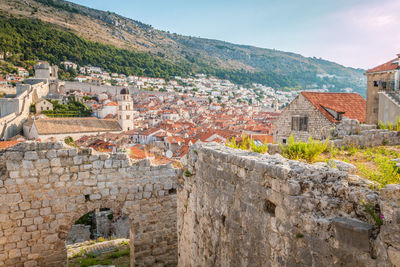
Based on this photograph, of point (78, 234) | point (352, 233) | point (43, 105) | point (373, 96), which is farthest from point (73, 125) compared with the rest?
point (352, 233)

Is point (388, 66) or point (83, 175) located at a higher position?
point (388, 66)

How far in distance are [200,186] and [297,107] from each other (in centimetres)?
1129

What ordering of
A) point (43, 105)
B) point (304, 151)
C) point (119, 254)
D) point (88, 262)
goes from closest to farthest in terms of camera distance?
point (304, 151), point (88, 262), point (119, 254), point (43, 105)

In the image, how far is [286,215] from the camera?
289 cm

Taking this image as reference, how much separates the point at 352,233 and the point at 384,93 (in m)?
12.1

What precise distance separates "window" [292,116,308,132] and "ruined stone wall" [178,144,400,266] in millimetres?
10814

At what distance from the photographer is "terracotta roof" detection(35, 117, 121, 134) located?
5181 centimetres

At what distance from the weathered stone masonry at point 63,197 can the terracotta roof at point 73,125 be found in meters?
49.9

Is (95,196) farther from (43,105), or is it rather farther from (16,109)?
(43,105)

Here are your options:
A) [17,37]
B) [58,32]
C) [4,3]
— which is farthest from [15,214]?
[4,3]

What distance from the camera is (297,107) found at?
1463cm

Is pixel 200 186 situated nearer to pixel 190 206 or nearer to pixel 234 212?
pixel 190 206

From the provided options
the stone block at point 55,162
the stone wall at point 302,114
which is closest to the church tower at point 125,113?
the stone wall at point 302,114

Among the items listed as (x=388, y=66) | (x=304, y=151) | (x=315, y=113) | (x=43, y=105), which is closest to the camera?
(x=304, y=151)
